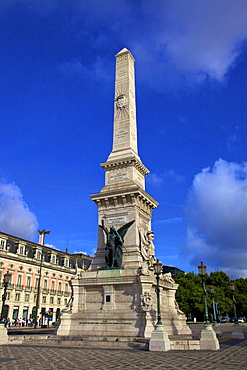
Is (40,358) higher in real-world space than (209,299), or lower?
lower

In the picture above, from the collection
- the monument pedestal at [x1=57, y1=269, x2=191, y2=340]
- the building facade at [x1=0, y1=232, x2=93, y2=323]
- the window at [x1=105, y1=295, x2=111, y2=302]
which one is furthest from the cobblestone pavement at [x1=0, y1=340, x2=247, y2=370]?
the building facade at [x1=0, y1=232, x2=93, y2=323]

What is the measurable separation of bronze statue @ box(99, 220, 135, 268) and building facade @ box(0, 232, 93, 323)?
2926 cm

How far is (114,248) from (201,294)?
48.1 meters

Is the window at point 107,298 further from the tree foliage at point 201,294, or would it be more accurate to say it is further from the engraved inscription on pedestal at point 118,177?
the tree foliage at point 201,294

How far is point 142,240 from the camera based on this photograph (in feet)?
81.4

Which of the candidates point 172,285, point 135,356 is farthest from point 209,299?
point 135,356

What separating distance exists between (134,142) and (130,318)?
49.3 ft

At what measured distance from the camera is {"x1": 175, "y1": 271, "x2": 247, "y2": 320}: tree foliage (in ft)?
208

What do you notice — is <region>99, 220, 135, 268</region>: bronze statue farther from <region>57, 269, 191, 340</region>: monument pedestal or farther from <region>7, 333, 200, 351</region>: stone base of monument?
<region>7, 333, 200, 351</region>: stone base of monument

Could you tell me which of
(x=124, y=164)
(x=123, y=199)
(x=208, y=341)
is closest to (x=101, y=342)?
(x=208, y=341)

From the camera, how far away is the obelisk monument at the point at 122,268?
20.8 meters

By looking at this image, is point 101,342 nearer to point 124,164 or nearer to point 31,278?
point 124,164

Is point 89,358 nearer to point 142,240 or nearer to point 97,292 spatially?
point 97,292

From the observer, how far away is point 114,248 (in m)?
23.6
